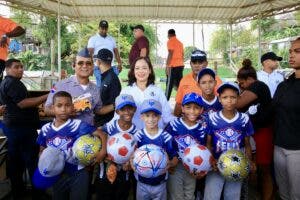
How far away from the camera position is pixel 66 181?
11.7 ft

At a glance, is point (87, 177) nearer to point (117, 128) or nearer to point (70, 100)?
point (117, 128)

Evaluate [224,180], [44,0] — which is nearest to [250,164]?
[224,180]

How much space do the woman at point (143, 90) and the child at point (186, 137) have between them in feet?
0.91

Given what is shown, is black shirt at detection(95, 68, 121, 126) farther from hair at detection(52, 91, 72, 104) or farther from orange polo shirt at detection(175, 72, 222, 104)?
hair at detection(52, 91, 72, 104)

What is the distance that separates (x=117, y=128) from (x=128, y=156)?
43 centimetres

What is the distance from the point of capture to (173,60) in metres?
9.27

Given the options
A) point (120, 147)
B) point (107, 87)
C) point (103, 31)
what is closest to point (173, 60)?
point (103, 31)

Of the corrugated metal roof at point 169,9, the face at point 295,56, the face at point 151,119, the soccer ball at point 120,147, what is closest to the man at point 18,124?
the soccer ball at point 120,147

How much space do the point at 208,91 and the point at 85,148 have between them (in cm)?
163

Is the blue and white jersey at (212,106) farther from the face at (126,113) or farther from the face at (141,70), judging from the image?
the face at (126,113)

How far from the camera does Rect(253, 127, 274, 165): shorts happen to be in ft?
13.8

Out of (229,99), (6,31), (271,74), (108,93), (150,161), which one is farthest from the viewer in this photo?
(271,74)

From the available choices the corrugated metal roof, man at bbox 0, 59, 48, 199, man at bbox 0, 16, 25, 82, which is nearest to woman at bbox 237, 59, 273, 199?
man at bbox 0, 59, 48, 199

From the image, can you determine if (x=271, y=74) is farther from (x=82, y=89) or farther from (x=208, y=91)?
(x=82, y=89)
